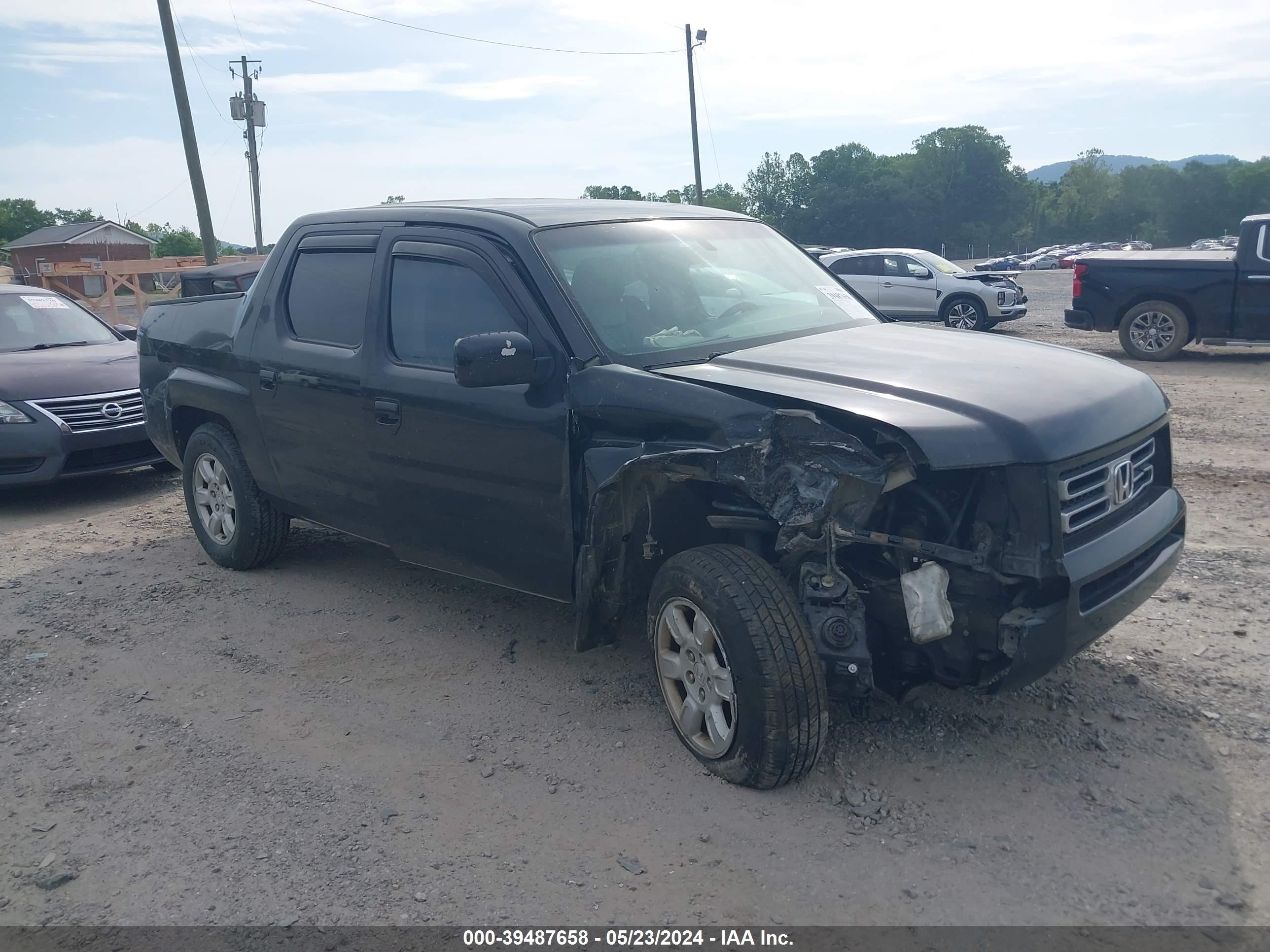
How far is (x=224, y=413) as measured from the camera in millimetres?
5594

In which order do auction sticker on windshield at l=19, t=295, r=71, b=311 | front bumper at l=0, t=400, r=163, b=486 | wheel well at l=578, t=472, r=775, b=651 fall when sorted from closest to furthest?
wheel well at l=578, t=472, r=775, b=651 < front bumper at l=0, t=400, r=163, b=486 < auction sticker on windshield at l=19, t=295, r=71, b=311

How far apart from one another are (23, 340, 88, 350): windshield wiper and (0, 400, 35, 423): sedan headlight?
1.27 m

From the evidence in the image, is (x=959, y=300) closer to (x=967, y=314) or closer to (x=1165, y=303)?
(x=967, y=314)

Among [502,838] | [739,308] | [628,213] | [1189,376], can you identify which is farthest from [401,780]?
[1189,376]

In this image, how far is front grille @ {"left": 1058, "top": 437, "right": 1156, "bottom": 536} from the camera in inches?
124

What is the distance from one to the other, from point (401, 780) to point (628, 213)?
2572mm

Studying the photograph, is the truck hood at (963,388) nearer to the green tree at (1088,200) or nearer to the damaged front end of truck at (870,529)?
the damaged front end of truck at (870,529)

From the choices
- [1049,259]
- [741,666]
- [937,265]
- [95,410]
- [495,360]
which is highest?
[495,360]

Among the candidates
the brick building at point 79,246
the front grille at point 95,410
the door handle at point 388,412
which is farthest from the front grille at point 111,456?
the brick building at point 79,246

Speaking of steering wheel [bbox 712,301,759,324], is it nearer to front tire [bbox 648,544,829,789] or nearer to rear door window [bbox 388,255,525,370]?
rear door window [bbox 388,255,525,370]

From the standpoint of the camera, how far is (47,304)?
9148 millimetres

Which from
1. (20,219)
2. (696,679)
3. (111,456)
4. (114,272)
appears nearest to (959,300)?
(111,456)

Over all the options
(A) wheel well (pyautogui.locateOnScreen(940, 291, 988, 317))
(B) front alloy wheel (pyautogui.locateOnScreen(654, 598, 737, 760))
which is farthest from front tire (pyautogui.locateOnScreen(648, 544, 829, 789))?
(A) wheel well (pyautogui.locateOnScreen(940, 291, 988, 317))

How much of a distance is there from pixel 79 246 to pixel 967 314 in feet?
200
